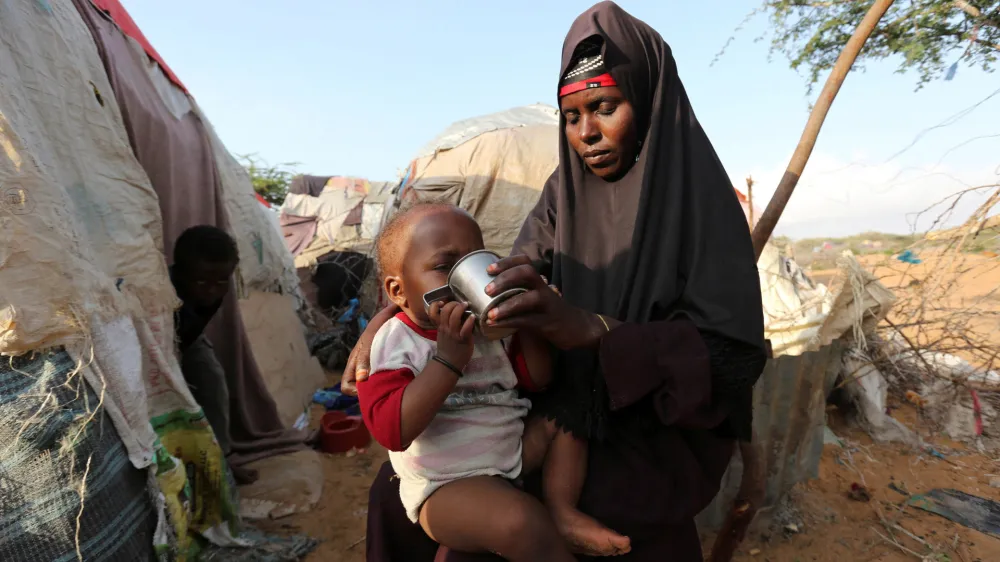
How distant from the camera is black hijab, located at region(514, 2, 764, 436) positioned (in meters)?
1.48

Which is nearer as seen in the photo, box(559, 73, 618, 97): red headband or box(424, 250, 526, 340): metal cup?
box(424, 250, 526, 340): metal cup

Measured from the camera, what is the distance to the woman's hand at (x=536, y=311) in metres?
1.15

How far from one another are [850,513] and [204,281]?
14.6ft

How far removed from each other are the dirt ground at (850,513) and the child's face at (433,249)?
2575mm

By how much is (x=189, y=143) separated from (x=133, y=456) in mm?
2597

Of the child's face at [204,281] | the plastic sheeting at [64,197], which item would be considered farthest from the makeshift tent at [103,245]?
the child's face at [204,281]

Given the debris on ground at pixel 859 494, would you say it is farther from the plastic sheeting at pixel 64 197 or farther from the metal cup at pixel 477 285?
the plastic sheeting at pixel 64 197

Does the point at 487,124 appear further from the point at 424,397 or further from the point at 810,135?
the point at 424,397

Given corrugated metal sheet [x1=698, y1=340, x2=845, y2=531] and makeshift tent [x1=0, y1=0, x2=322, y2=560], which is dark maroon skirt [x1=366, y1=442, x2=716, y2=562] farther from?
corrugated metal sheet [x1=698, y1=340, x2=845, y2=531]

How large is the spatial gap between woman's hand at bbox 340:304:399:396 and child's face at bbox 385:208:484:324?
8.8 inches

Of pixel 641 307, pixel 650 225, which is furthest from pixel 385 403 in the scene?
pixel 650 225

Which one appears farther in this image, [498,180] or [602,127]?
[498,180]

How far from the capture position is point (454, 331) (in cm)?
Result: 122

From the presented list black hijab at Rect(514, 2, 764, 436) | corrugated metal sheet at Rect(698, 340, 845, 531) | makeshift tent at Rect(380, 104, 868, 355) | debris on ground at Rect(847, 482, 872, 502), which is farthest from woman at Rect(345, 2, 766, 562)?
makeshift tent at Rect(380, 104, 868, 355)
